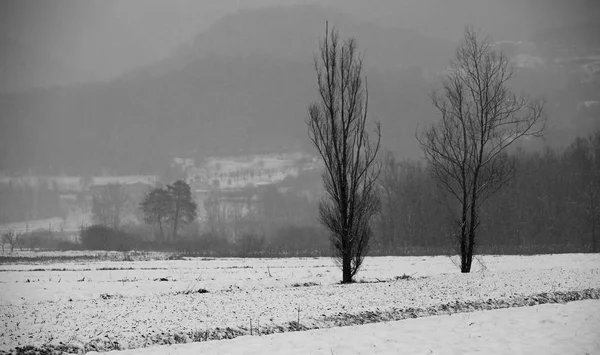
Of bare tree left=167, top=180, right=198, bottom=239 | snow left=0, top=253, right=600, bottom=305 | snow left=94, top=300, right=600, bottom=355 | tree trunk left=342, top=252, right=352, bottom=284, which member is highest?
bare tree left=167, top=180, right=198, bottom=239

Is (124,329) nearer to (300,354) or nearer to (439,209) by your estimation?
(300,354)

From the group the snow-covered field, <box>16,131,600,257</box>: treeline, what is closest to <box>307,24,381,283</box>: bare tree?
the snow-covered field

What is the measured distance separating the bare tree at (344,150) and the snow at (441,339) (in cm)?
848

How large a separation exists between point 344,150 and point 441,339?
1217 centimetres

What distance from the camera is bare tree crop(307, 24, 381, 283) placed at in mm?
22938

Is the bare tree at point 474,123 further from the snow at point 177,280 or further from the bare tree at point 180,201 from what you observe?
the bare tree at point 180,201

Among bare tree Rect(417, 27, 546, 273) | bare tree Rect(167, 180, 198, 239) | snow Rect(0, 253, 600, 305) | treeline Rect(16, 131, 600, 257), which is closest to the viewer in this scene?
snow Rect(0, 253, 600, 305)

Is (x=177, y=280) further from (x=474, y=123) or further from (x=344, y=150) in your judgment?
(x=474, y=123)

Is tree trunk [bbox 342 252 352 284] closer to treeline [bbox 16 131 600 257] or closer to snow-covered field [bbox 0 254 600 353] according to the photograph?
snow-covered field [bbox 0 254 600 353]

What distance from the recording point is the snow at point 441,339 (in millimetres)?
11578

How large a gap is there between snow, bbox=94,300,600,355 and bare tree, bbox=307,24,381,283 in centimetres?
848

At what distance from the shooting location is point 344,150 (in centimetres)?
2320

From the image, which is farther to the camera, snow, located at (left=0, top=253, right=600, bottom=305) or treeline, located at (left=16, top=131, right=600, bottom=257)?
treeline, located at (left=16, top=131, right=600, bottom=257)

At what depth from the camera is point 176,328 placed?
13.3 m
